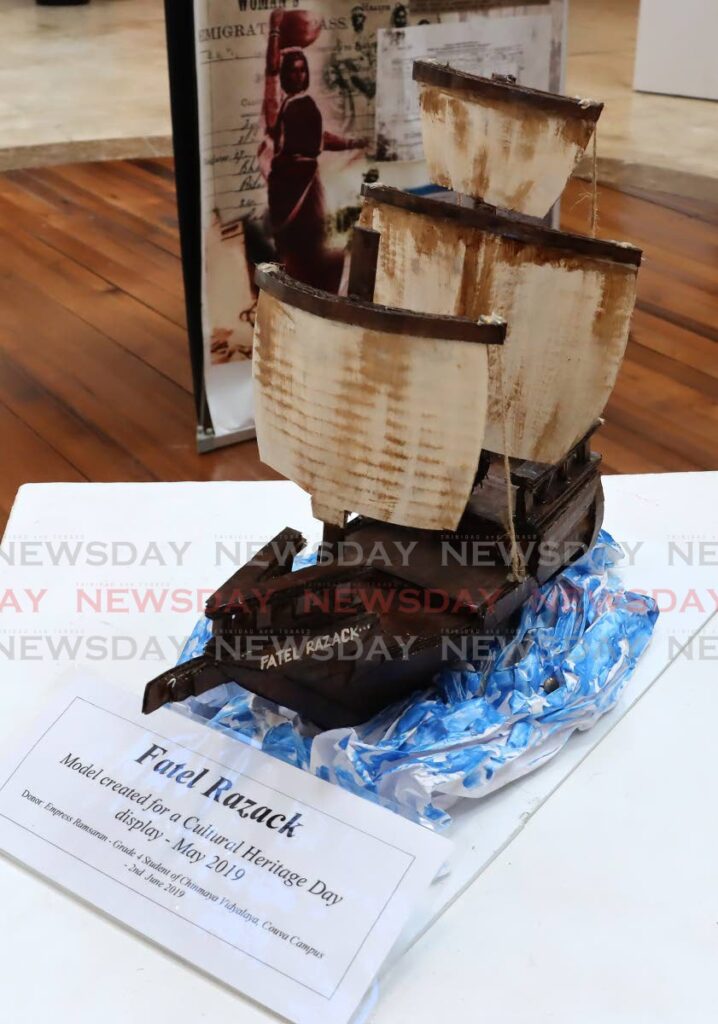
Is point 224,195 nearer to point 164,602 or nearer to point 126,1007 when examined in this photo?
point 164,602

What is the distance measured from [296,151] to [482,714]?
3.36 ft

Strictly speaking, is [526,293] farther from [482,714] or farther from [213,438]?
[213,438]

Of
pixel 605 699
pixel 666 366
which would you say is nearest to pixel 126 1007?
pixel 605 699

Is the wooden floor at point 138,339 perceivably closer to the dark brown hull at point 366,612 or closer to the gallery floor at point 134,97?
the gallery floor at point 134,97

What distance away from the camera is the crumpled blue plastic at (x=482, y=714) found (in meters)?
1.01

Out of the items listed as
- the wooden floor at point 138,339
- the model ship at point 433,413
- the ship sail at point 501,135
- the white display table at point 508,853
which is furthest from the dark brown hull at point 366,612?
the wooden floor at point 138,339

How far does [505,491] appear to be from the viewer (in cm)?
111

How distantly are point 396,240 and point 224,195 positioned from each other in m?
0.71

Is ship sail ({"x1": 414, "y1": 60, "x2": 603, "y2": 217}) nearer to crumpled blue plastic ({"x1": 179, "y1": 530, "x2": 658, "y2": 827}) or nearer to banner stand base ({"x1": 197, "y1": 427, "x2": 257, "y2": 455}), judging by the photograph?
crumpled blue plastic ({"x1": 179, "y1": 530, "x2": 658, "y2": 827})

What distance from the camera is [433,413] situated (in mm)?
945

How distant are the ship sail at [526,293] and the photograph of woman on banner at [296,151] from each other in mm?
626

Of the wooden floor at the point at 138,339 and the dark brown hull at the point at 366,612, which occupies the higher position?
the dark brown hull at the point at 366,612

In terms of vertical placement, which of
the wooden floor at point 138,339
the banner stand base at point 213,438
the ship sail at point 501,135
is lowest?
the banner stand base at point 213,438

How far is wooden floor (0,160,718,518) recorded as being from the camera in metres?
1.81
